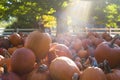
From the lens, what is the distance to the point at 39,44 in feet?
6.40

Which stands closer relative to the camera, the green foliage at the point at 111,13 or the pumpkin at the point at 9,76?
the pumpkin at the point at 9,76

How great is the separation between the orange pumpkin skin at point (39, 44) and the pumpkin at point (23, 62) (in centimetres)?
10

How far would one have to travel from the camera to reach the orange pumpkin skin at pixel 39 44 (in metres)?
1.95

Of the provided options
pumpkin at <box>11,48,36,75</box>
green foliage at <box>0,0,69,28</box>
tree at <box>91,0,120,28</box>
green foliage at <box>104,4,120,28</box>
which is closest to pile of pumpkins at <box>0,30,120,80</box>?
pumpkin at <box>11,48,36,75</box>

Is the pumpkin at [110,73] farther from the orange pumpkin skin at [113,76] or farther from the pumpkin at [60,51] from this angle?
the pumpkin at [60,51]

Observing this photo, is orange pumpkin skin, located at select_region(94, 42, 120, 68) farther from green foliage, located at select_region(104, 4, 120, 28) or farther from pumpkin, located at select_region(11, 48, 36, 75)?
green foliage, located at select_region(104, 4, 120, 28)

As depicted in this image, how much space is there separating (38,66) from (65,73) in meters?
0.24

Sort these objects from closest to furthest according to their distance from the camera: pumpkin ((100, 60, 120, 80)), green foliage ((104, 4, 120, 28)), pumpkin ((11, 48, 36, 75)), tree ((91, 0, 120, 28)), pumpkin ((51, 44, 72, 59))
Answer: pumpkin ((100, 60, 120, 80)) < pumpkin ((11, 48, 36, 75)) < pumpkin ((51, 44, 72, 59)) < tree ((91, 0, 120, 28)) < green foliage ((104, 4, 120, 28))

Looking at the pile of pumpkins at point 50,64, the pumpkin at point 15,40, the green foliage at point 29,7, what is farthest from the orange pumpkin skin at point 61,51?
the green foliage at point 29,7

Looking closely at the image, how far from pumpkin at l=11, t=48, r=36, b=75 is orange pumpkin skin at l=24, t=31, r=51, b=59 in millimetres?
105

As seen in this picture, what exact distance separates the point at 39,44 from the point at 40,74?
277 mm

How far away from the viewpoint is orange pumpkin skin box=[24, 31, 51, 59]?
1.95 meters

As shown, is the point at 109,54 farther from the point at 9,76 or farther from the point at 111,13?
the point at 111,13

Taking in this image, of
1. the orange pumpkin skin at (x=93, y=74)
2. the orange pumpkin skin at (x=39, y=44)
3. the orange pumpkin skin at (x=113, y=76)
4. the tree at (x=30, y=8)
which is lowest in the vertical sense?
the orange pumpkin skin at (x=113, y=76)
